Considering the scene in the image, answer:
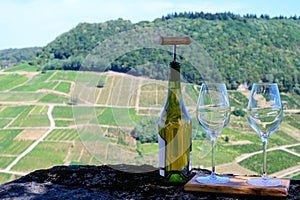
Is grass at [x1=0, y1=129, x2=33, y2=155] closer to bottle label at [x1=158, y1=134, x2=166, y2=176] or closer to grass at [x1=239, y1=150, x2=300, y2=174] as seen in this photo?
grass at [x1=239, y1=150, x2=300, y2=174]

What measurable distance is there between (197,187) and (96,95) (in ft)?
→ 1.44

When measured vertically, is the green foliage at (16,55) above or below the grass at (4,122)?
above

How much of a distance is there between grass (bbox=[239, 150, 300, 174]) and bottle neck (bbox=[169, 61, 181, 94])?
1457 cm

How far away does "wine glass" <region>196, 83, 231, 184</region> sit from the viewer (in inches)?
45.9

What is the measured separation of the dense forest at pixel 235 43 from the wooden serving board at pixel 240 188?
12.3m

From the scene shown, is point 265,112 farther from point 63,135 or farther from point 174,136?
point 63,135

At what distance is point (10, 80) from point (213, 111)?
30.0 meters

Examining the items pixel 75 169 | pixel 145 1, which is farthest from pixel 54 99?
pixel 75 169

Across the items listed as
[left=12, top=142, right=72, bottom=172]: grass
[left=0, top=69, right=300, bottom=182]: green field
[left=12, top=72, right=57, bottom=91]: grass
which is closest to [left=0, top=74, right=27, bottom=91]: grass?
[left=0, top=69, right=300, bottom=182]: green field

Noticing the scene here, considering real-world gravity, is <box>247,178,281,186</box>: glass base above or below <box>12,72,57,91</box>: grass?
above

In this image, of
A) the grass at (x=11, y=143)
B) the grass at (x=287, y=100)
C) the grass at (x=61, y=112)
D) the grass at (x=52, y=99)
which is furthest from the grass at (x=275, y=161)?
the grass at (x=11, y=143)

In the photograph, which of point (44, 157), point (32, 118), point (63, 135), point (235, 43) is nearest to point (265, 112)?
point (235, 43)

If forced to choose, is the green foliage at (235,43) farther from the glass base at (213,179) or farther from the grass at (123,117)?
the glass base at (213,179)

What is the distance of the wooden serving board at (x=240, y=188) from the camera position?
1.06 meters
